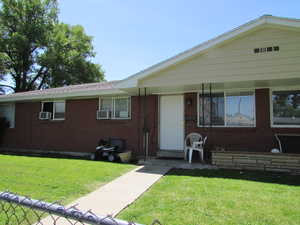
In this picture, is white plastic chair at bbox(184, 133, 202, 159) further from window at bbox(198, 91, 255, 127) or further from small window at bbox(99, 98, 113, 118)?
small window at bbox(99, 98, 113, 118)

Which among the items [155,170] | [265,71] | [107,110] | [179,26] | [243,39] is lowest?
[155,170]

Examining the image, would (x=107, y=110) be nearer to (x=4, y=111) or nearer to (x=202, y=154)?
(x=202, y=154)

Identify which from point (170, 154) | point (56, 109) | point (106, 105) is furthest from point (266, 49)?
point (56, 109)

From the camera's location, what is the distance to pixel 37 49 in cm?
2559

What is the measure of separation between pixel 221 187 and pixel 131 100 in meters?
5.51

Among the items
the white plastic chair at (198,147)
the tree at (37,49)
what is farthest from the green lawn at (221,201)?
the tree at (37,49)

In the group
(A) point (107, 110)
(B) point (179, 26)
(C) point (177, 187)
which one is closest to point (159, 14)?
(B) point (179, 26)

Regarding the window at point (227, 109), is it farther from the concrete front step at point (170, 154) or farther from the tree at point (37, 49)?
the tree at point (37, 49)

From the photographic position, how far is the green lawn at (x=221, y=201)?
2885mm

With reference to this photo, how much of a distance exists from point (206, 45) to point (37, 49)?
25.8 meters

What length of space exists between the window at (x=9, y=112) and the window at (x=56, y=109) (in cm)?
253

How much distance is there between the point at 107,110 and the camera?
29.9 ft

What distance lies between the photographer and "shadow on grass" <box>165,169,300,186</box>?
4.71 metres

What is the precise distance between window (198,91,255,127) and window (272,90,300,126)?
2.37ft
